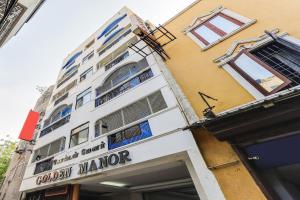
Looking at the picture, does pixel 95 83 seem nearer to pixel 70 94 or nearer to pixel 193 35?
pixel 70 94

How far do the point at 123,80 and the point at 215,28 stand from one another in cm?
619

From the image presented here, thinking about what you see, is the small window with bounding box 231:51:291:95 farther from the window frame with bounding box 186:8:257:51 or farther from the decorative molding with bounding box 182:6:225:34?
the decorative molding with bounding box 182:6:225:34

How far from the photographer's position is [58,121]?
14.7m

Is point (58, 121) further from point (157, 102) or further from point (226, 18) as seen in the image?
point (226, 18)

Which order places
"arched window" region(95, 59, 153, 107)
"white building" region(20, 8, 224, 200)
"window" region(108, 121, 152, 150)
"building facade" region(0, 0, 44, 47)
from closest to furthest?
"white building" region(20, 8, 224, 200)
"building facade" region(0, 0, 44, 47)
"window" region(108, 121, 152, 150)
"arched window" region(95, 59, 153, 107)

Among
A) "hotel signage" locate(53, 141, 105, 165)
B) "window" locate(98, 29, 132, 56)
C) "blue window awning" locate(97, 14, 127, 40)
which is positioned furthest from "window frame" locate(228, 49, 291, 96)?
"blue window awning" locate(97, 14, 127, 40)

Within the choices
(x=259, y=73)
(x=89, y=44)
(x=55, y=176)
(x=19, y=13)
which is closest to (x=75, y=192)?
(x=55, y=176)

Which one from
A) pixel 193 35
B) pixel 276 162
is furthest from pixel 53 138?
pixel 276 162

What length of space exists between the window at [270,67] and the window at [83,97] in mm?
10062

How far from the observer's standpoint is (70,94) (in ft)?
52.9

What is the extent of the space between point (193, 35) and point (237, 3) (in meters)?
2.83

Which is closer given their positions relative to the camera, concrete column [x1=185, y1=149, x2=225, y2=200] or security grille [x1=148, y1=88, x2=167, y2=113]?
concrete column [x1=185, y1=149, x2=225, y2=200]

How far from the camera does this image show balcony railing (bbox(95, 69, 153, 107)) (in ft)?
33.7

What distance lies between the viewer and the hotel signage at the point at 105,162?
317 inches
